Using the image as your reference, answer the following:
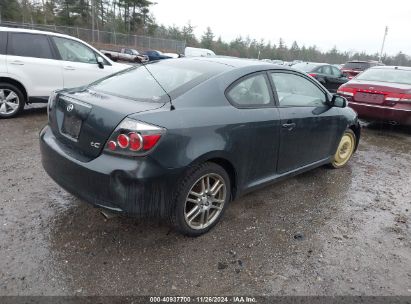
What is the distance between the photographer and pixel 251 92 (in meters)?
3.41

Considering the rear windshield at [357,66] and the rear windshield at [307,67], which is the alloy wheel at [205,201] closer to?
the rear windshield at [307,67]

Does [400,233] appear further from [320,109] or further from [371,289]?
[320,109]

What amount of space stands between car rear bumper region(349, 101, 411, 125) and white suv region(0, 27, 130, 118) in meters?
5.90

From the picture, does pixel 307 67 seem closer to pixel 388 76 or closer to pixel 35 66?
pixel 388 76

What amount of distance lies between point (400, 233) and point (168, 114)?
2620mm

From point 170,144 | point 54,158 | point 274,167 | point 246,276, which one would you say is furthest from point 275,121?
point 54,158

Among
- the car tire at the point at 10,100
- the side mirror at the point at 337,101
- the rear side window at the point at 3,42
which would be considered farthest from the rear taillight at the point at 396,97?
the rear side window at the point at 3,42

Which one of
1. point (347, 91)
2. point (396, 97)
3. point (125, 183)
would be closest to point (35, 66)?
point (125, 183)

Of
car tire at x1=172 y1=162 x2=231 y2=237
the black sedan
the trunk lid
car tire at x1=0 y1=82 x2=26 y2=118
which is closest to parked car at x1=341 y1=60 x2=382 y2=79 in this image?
the black sedan

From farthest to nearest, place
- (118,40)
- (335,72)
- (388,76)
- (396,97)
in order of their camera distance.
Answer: (118,40) → (335,72) → (388,76) → (396,97)

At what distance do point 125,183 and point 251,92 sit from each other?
5.22 feet

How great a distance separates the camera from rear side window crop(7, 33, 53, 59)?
6441 mm

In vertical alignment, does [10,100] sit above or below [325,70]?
below

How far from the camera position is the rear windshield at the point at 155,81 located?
301 cm
